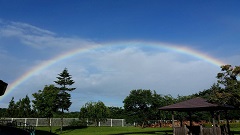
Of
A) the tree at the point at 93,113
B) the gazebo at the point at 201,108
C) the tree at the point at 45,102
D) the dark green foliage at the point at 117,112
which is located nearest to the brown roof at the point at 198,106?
the gazebo at the point at 201,108

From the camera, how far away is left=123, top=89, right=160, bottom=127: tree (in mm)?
54953

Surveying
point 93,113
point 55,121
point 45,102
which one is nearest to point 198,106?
point 45,102

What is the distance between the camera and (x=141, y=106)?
194ft

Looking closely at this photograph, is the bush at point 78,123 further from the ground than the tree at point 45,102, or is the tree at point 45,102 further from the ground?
the tree at point 45,102

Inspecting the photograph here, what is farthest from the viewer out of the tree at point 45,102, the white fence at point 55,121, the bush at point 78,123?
the white fence at point 55,121

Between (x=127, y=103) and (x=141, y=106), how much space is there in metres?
3.99

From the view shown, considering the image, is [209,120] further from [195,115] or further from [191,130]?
[191,130]

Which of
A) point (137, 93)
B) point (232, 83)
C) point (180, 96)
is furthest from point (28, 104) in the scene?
point (232, 83)

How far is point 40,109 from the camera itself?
38.3 m

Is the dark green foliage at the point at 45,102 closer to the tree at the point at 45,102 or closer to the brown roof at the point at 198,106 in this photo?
the tree at the point at 45,102

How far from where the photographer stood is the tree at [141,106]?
54953 millimetres

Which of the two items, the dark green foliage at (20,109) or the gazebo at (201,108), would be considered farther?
the dark green foliage at (20,109)

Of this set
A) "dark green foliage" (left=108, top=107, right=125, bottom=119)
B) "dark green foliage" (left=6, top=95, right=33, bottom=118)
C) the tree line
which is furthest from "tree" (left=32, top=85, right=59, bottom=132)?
"dark green foliage" (left=108, top=107, right=125, bottom=119)

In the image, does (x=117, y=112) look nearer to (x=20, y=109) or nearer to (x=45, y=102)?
(x=20, y=109)
